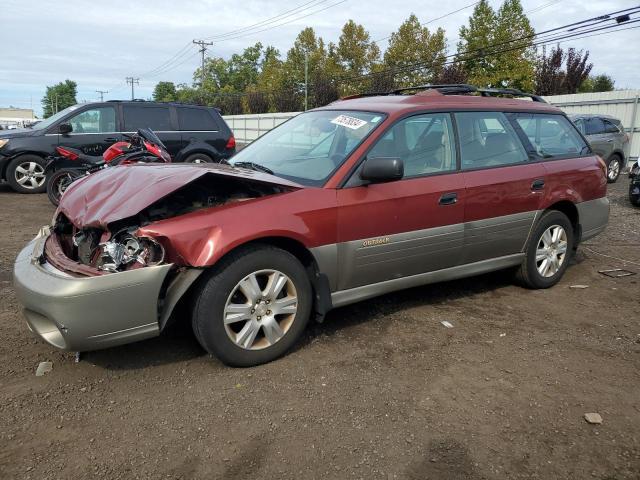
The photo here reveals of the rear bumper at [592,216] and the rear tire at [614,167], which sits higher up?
the rear tire at [614,167]

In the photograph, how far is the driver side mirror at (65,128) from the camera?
33.2ft

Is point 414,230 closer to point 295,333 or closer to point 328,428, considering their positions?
point 295,333

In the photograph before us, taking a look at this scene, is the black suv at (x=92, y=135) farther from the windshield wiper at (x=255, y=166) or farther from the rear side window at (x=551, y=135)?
the rear side window at (x=551, y=135)

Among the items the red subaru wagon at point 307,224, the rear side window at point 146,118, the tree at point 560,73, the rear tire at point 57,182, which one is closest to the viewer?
the red subaru wagon at point 307,224

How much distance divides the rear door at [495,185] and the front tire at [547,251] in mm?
172

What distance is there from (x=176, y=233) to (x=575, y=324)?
3236 mm

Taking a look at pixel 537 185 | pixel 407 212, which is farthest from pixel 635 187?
pixel 407 212

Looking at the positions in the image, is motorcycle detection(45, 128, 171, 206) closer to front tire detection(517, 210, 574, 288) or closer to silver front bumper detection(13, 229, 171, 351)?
silver front bumper detection(13, 229, 171, 351)

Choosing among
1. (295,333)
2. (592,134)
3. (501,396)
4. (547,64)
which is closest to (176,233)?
(295,333)

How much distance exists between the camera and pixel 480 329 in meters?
4.12

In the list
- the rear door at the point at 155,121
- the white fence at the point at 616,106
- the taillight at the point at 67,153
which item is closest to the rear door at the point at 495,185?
the taillight at the point at 67,153

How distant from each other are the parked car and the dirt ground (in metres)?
10.5

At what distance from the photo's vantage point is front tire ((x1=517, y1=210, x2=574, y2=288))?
4867 millimetres

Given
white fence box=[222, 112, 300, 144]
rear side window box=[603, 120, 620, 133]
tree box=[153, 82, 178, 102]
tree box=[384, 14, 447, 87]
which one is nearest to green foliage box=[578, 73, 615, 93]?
tree box=[384, 14, 447, 87]
